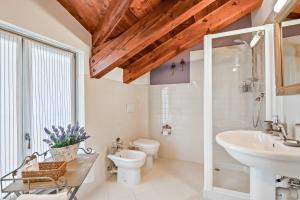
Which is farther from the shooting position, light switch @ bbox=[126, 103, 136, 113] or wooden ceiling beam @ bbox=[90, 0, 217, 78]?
light switch @ bbox=[126, 103, 136, 113]

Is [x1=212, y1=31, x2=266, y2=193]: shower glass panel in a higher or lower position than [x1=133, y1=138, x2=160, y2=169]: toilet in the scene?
higher

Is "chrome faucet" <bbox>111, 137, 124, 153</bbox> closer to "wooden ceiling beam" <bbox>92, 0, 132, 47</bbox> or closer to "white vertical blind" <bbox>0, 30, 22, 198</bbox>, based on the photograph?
"white vertical blind" <bbox>0, 30, 22, 198</bbox>

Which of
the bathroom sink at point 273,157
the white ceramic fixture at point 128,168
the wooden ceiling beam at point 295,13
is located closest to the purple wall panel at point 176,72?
the wooden ceiling beam at point 295,13

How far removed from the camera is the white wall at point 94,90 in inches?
60.2

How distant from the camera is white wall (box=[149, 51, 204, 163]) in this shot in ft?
11.1

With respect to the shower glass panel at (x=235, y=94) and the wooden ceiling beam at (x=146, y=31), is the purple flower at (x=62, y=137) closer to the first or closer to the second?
the wooden ceiling beam at (x=146, y=31)

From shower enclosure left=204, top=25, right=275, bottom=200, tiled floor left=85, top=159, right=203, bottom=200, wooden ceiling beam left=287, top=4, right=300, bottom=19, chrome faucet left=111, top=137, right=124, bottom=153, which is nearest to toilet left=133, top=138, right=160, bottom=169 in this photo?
tiled floor left=85, top=159, right=203, bottom=200

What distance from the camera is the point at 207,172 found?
2.26 meters

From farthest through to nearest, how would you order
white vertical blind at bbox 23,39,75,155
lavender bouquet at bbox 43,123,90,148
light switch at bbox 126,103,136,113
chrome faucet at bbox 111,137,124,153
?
light switch at bbox 126,103,136,113
chrome faucet at bbox 111,137,124,153
white vertical blind at bbox 23,39,75,155
lavender bouquet at bbox 43,123,90,148

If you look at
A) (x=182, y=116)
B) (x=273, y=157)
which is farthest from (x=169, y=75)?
(x=273, y=157)

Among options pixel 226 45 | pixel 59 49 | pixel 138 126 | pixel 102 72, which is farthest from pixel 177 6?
pixel 138 126

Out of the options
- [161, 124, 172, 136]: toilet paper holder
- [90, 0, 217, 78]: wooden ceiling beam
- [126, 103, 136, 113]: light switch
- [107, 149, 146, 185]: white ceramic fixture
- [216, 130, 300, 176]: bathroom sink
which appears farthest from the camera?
[161, 124, 172, 136]: toilet paper holder

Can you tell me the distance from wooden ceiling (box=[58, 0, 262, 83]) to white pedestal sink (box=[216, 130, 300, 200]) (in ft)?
4.43

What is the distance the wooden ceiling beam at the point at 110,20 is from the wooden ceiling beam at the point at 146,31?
14 centimetres
